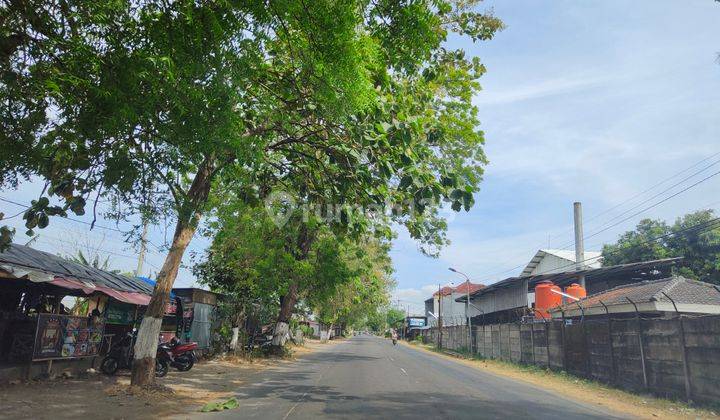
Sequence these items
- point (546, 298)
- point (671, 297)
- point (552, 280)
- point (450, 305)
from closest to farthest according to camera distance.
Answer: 1. point (671, 297)
2. point (546, 298)
3. point (552, 280)
4. point (450, 305)

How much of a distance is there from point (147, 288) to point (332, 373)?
7.80 metres

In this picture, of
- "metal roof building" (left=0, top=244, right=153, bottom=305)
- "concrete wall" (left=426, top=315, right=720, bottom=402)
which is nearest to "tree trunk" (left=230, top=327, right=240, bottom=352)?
"metal roof building" (left=0, top=244, right=153, bottom=305)

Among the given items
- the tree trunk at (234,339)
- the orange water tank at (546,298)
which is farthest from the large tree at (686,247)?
the tree trunk at (234,339)

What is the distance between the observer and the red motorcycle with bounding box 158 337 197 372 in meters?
15.1

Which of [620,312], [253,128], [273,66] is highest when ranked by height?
[273,66]

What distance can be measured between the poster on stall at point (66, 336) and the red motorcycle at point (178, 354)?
1880 mm

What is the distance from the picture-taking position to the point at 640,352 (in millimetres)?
15727

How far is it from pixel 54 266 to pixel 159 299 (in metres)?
→ 4.06

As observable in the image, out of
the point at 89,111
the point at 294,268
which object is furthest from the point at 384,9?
the point at 294,268

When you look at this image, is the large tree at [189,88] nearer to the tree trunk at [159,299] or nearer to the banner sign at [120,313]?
the tree trunk at [159,299]

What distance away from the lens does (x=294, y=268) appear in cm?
2245

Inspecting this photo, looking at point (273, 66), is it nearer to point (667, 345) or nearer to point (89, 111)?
point (89, 111)

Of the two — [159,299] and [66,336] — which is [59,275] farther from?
[159,299]

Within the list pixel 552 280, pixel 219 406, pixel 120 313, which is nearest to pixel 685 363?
pixel 219 406
